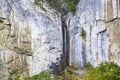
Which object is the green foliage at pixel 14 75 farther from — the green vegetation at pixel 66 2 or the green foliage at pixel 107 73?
the green foliage at pixel 107 73

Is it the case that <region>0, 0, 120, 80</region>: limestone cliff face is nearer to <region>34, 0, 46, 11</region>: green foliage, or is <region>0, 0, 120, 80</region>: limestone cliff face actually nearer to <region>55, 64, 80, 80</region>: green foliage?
<region>34, 0, 46, 11</region>: green foliage

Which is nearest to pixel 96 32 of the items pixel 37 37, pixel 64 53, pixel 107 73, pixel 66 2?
pixel 64 53

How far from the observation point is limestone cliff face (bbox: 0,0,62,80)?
19.2 metres

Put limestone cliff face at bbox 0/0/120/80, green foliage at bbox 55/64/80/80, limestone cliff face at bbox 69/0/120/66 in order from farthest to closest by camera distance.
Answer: limestone cliff face at bbox 0/0/120/80
green foliage at bbox 55/64/80/80
limestone cliff face at bbox 69/0/120/66

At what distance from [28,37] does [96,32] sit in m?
5.30

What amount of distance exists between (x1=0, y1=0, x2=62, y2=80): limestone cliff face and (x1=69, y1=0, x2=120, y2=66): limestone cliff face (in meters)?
1.42

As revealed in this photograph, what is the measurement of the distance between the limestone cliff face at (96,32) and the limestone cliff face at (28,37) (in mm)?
1425

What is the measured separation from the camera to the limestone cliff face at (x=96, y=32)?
1523cm

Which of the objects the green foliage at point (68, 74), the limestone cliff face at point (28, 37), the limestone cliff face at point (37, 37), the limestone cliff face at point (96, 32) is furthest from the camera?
the limestone cliff face at point (28, 37)

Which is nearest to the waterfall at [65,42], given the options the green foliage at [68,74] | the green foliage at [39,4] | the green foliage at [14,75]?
the green foliage at [68,74]

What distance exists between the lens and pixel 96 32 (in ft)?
55.6

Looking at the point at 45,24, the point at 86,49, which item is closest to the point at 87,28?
the point at 86,49

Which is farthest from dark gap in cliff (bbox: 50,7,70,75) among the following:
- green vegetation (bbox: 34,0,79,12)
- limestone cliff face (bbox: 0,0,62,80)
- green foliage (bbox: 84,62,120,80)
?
green foliage (bbox: 84,62,120,80)

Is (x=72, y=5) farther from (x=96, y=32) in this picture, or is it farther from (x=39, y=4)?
(x=96, y=32)
